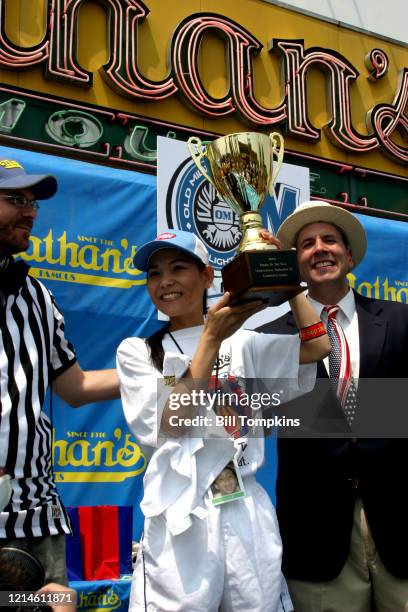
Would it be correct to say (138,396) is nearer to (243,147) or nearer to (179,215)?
(243,147)

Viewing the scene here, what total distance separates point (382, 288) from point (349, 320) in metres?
2.59

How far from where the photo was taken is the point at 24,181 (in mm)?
2119

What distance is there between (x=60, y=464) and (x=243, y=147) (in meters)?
2.16

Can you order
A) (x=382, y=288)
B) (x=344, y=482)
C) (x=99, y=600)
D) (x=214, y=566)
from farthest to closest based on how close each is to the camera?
(x=382, y=288), (x=99, y=600), (x=344, y=482), (x=214, y=566)

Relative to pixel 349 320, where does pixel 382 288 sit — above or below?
above

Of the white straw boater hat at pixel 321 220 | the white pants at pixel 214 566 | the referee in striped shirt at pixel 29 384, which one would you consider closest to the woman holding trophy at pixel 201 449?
the white pants at pixel 214 566

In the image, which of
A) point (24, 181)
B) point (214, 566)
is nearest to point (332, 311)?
point (214, 566)

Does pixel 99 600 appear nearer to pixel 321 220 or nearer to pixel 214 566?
pixel 214 566

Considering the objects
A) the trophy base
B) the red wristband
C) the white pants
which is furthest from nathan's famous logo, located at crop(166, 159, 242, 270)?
the white pants

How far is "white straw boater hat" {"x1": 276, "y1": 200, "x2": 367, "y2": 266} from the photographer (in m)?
2.48

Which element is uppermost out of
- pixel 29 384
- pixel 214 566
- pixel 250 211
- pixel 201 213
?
pixel 201 213

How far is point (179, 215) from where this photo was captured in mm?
4250

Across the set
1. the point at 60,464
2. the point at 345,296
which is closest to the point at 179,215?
the point at 60,464

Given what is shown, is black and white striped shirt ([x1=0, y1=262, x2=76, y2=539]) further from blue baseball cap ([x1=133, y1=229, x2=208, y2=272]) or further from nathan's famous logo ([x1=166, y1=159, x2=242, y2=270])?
nathan's famous logo ([x1=166, y1=159, x2=242, y2=270])
